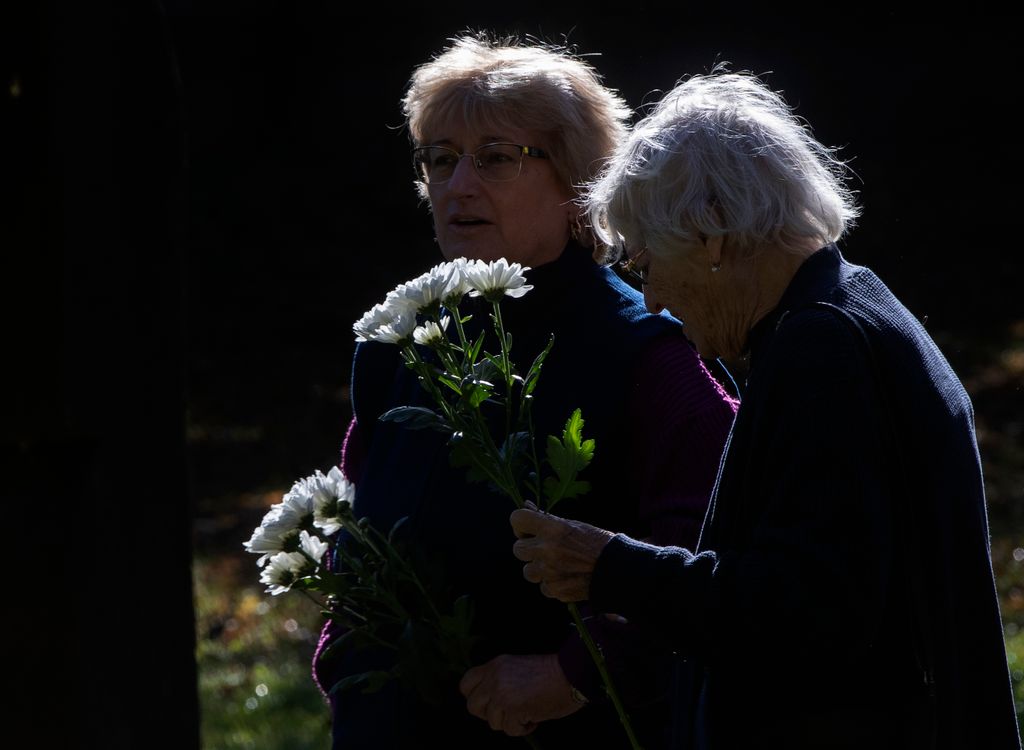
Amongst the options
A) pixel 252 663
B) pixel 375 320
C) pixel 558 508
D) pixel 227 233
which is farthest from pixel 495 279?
pixel 227 233

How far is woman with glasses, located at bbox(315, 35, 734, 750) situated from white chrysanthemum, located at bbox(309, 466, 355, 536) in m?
0.17

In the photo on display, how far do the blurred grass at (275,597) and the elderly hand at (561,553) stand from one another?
8.72 feet

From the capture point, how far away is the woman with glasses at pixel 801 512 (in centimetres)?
173

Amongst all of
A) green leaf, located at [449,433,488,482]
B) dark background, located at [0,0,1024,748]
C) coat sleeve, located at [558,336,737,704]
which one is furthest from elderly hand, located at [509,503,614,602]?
dark background, located at [0,0,1024,748]

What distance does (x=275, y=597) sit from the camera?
6430 millimetres

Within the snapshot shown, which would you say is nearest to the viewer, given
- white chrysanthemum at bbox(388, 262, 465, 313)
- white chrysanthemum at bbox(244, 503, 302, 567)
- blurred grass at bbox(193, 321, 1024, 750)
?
white chrysanthemum at bbox(388, 262, 465, 313)

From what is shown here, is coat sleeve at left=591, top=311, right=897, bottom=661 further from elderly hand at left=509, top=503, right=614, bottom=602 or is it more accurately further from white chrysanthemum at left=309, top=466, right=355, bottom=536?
white chrysanthemum at left=309, top=466, right=355, bottom=536

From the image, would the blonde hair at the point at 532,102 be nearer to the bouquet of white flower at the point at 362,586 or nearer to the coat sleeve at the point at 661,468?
the coat sleeve at the point at 661,468

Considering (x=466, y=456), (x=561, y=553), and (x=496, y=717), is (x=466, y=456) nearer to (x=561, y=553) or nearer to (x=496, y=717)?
(x=561, y=553)

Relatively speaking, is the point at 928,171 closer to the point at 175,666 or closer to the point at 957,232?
the point at 957,232

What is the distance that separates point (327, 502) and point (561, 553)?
1.44ft

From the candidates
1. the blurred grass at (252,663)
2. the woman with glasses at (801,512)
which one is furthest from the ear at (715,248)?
the blurred grass at (252,663)

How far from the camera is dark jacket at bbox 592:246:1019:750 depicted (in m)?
1.72

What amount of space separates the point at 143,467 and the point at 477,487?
1.33m
